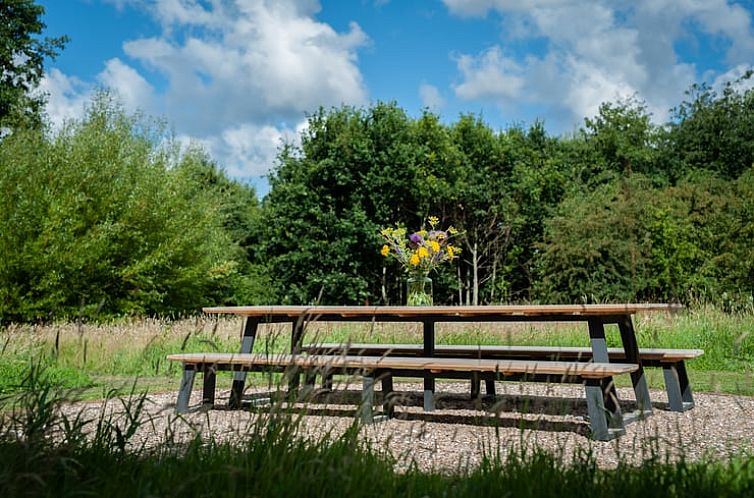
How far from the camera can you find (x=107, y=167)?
1488 cm

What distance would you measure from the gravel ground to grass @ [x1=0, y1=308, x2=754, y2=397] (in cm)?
98

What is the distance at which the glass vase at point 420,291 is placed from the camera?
19.8 feet

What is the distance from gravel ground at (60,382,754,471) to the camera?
3793 millimetres

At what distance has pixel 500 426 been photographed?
4988 mm

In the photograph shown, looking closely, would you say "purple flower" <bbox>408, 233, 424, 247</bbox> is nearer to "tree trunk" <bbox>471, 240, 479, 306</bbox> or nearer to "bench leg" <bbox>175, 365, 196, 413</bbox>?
"bench leg" <bbox>175, 365, 196, 413</bbox>

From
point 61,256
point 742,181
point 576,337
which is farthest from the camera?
point 742,181

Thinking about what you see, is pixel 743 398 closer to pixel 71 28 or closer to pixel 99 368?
pixel 99 368

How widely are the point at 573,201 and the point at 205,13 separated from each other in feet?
41.3

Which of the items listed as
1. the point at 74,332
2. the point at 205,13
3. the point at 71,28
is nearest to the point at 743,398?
the point at 205,13

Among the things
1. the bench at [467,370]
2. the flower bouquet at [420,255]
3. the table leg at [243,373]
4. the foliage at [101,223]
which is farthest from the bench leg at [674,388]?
the foliage at [101,223]

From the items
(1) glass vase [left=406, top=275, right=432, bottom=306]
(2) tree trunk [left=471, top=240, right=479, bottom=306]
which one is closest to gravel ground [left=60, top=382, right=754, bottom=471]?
(1) glass vase [left=406, top=275, right=432, bottom=306]

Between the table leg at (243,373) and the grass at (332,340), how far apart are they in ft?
2.85

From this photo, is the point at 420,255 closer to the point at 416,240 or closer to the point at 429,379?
the point at 416,240

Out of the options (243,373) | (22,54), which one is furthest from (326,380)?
(22,54)
